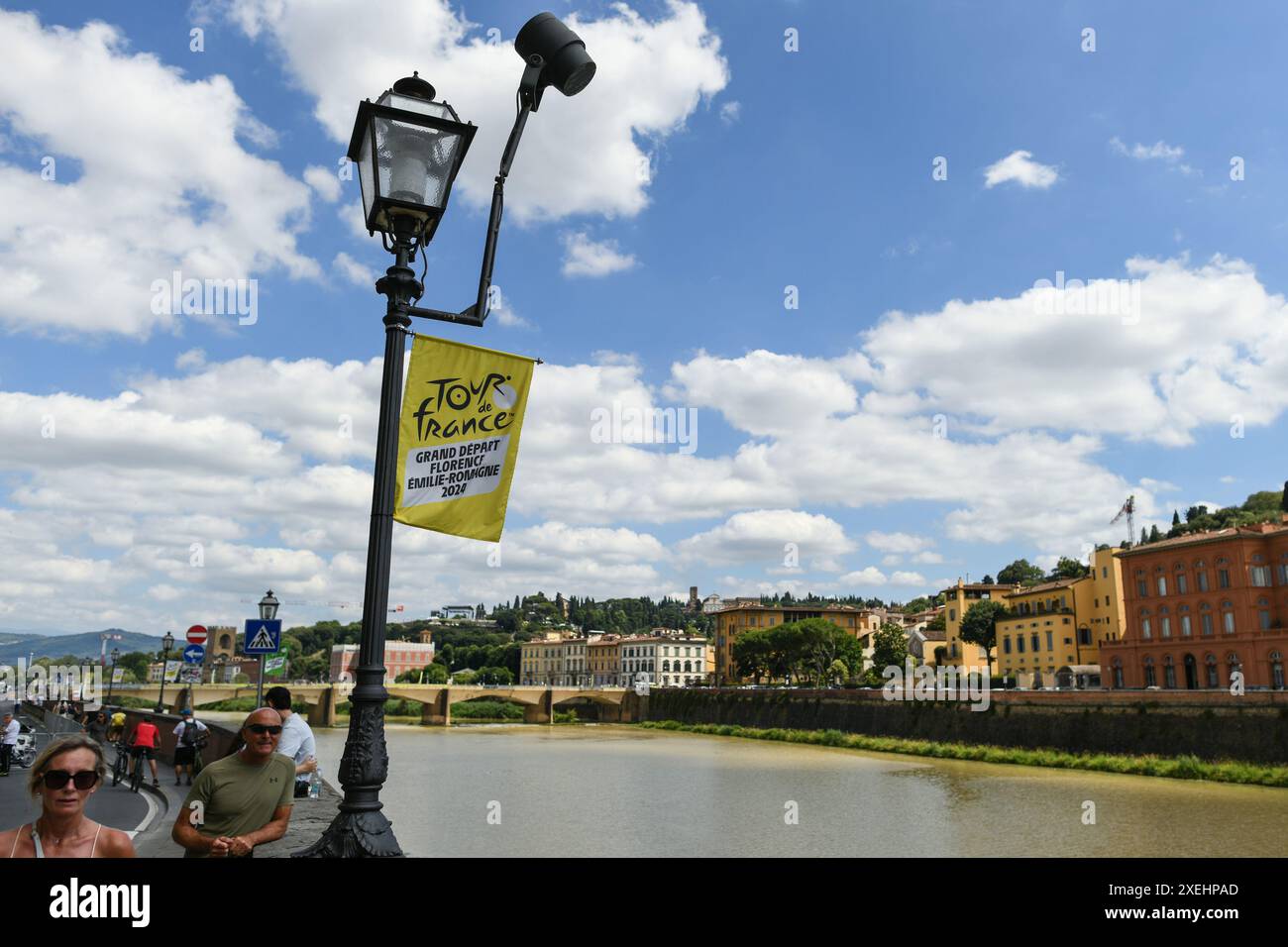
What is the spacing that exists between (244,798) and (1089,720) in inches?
1975

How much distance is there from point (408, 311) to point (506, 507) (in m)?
1.36

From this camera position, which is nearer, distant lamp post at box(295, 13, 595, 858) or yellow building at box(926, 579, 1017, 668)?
distant lamp post at box(295, 13, 595, 858)

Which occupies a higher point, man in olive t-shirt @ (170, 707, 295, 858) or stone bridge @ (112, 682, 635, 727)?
man in olive t-shirt @ (170, 707, 295, 858)

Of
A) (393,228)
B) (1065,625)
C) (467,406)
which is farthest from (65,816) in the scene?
(1065,625)

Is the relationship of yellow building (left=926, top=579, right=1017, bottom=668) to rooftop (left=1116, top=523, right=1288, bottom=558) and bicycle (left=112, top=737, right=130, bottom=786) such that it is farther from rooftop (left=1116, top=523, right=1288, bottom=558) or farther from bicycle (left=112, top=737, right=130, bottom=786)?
bicycle (left=112, top=737, right=130, bottom=786)

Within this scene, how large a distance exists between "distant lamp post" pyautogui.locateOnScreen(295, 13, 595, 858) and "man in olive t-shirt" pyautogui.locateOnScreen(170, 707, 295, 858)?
0.30m

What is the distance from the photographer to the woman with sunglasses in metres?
3.24

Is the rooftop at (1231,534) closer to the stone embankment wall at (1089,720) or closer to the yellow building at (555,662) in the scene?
the stone embankment wall at (1089,720)

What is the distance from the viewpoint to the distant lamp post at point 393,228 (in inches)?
178

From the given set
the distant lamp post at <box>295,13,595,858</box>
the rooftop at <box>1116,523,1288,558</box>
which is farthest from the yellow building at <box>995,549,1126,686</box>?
the distant lamp post at <box>295,13,595,858</box>

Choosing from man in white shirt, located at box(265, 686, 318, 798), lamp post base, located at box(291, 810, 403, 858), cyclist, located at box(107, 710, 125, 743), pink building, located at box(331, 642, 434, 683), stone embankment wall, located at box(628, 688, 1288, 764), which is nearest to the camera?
lamp post base, located at box(291, 810, 403, 858)

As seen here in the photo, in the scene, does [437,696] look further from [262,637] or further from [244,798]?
[244,798]
